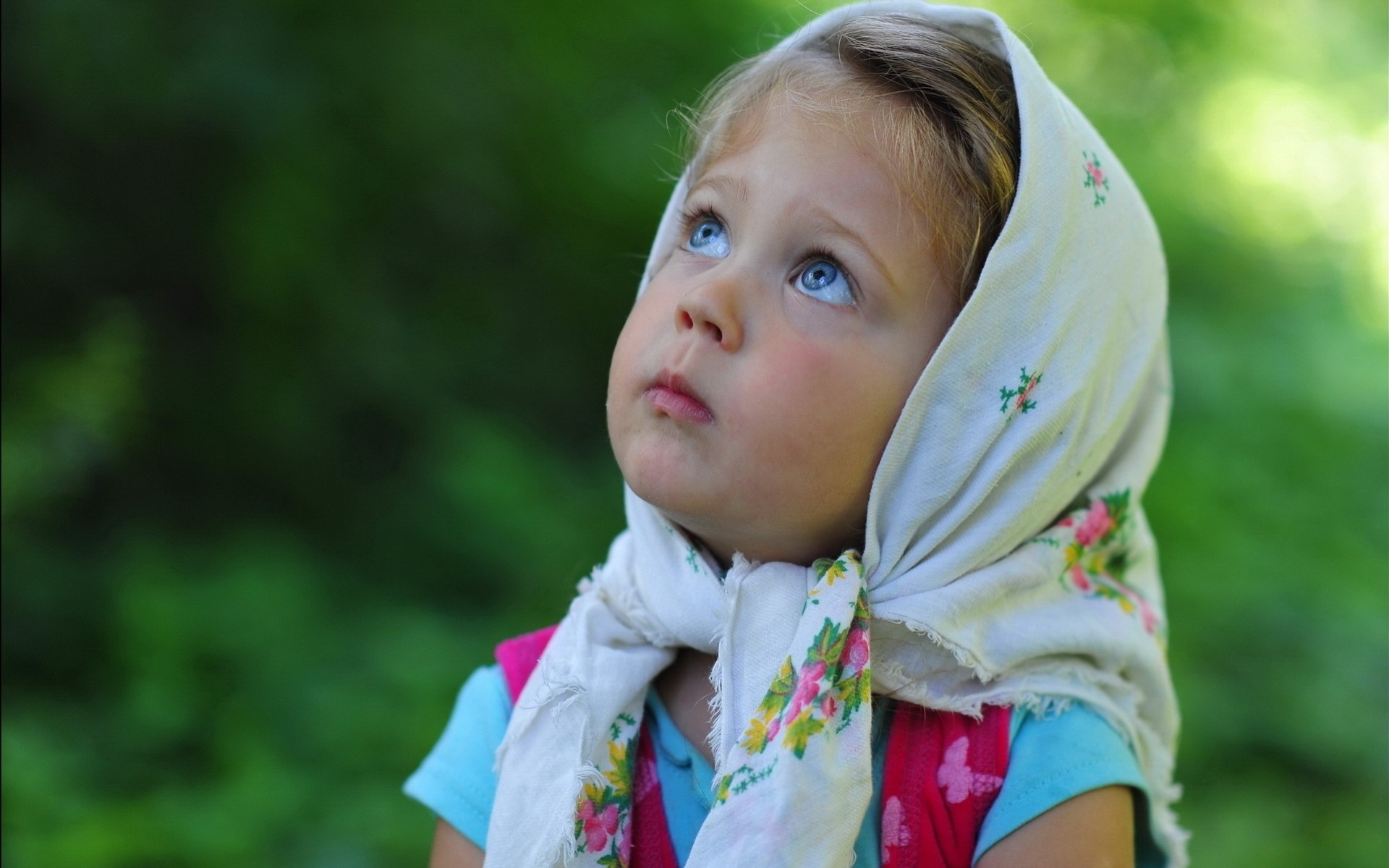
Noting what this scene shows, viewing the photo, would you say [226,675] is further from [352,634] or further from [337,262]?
[337,262]

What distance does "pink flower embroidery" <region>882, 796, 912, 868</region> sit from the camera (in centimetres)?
134

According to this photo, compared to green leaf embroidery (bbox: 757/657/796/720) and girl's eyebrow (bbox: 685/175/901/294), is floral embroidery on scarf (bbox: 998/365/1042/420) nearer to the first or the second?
girl's eyebrow (bbox: 685/175/901/294)

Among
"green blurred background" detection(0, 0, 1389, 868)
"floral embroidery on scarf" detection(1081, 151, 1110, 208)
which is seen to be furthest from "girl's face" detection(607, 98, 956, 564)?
"green blurred background" detection(0, 0, 1389, 868)

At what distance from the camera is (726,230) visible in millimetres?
1414

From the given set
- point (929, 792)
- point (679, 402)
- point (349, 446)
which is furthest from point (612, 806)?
point (349, 446)

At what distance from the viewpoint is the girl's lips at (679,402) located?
130cm

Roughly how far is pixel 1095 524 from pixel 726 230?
22.6 inches

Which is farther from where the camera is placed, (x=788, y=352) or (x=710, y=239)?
(x=710, y=239)

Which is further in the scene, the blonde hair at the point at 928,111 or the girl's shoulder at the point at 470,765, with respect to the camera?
the girl's shoulder at the point at 470,765

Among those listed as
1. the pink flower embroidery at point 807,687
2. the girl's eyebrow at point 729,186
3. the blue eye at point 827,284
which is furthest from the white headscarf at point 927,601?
the girl's eyebrow at point 729,186

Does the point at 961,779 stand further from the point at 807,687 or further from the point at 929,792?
the point at 807,687

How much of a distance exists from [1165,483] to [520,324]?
205 cm

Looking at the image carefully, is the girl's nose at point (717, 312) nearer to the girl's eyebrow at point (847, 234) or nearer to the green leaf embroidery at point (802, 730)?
the girl's eyebrow at point (847, 234)

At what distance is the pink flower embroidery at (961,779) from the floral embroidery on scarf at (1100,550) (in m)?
0.25
